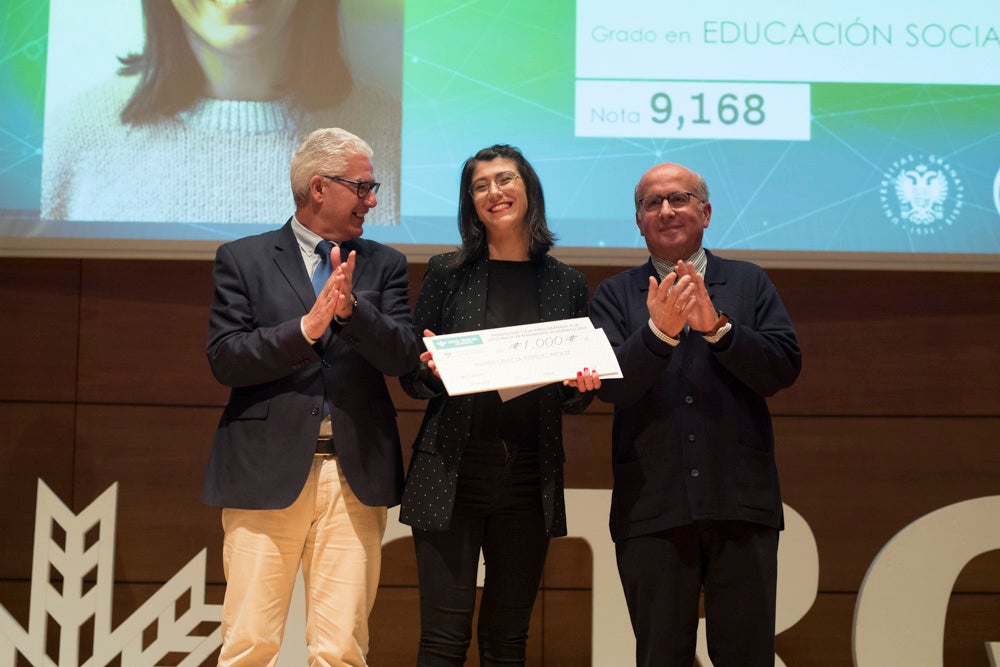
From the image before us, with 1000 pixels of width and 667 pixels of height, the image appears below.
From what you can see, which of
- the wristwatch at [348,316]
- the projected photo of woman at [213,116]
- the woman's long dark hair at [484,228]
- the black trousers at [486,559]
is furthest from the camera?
the projected photo of woman at [213,116]

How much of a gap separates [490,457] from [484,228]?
613mm

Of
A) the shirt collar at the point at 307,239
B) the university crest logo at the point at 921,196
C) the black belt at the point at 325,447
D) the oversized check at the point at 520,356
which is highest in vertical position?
the university crest logo at the point at 921,196

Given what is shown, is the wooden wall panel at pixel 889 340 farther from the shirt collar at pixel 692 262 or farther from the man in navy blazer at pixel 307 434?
the man in navy blazer at pixel 307 434

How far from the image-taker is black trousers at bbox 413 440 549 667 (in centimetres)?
215

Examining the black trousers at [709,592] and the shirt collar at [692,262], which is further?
the shirt collar at [692,262]

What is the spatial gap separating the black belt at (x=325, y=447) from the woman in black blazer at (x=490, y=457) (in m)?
0.20

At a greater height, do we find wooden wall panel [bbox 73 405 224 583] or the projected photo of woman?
the projected photo of woman

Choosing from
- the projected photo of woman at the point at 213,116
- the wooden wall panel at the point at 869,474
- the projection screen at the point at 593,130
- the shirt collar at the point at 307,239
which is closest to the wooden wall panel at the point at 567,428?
the wooden wall panel at the point at 869,474

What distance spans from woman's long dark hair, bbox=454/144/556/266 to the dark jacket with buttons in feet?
0.11

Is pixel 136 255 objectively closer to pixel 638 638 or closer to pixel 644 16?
pixel 644 16

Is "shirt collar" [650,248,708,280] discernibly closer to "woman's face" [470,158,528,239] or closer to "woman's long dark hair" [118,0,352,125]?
"woman's face" [470,158,528,239]

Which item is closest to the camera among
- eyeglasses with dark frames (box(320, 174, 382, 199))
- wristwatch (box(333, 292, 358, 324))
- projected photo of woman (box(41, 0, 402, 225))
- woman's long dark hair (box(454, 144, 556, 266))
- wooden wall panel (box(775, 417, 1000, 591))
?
wristwatch (box(333, 292, 358, 324))

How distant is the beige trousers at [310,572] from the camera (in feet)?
6.78

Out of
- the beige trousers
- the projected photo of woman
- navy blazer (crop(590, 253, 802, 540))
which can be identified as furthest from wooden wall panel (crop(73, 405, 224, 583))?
navy blazer (crop(590, 253, 802, 540))
